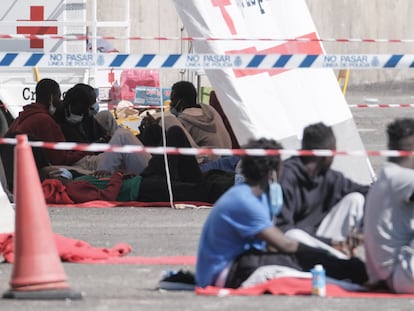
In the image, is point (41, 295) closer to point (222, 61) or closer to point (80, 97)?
point (222, 61)

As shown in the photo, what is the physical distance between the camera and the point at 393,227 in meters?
7.40

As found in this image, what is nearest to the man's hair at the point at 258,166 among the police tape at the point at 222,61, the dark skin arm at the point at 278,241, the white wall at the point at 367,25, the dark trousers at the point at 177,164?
the dark skin arm at the point at 278,241

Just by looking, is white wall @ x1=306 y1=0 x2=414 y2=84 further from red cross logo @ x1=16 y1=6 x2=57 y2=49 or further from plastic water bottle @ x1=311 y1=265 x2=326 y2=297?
plastic water bottle @ x1=311 y1=265 x2=326 y2=297

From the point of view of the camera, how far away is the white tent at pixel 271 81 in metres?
11.4

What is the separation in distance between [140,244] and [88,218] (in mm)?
1572

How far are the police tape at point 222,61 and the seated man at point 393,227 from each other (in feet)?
11.6

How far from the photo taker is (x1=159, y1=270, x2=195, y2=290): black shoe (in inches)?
305

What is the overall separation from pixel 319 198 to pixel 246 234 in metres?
1.00

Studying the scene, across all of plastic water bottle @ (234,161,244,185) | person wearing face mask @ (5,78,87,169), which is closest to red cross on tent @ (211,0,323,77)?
plastic water bottle @ (234,161,244,185)

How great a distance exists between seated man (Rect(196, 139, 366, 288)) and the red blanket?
7 centimetres

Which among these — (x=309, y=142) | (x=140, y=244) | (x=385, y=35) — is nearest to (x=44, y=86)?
(x=140, y=244)

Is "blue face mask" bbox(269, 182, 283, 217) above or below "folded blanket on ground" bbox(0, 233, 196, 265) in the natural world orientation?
above

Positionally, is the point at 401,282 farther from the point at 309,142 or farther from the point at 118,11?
the point at 118,11

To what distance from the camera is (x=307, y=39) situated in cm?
1198
